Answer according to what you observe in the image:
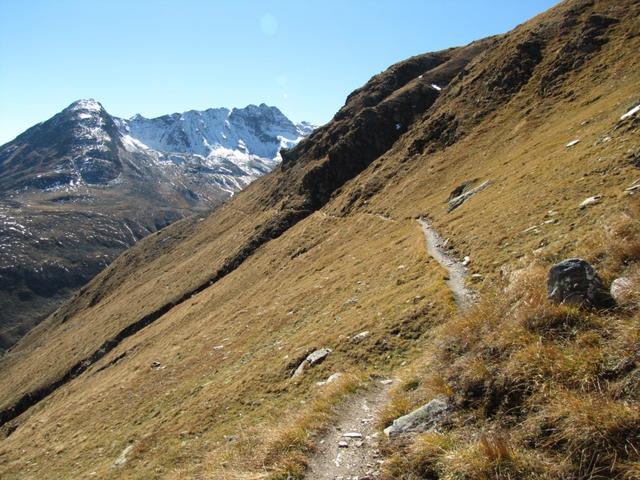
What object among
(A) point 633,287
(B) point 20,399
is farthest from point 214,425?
(B) point 20,399

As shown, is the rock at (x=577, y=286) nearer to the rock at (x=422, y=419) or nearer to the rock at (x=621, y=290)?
the rock at (x=621, y=290)

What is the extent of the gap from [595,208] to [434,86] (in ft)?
333

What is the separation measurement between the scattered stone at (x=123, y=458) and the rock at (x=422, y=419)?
19683 mm

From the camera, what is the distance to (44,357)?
11019cm

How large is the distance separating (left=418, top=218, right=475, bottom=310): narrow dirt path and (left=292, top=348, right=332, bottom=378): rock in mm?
6877

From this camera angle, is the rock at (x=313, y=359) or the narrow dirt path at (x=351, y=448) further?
the rock at (x=313, y=359)

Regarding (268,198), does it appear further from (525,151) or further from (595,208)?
(595,208)

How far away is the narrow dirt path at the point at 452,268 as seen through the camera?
1789 centimetres

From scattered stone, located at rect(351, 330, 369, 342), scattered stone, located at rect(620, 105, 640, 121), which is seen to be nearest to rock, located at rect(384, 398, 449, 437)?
scattered stone, located at rect(351, 330, 369, 342)

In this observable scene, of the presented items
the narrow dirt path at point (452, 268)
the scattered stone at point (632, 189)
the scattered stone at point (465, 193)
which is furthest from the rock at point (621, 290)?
the scattered stone at point (465, 193)

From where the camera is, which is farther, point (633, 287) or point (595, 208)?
point (595, 208)

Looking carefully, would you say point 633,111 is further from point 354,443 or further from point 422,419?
point 354,443

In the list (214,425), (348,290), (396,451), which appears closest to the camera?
(396,451)

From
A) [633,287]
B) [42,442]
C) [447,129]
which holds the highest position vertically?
[447,129]
